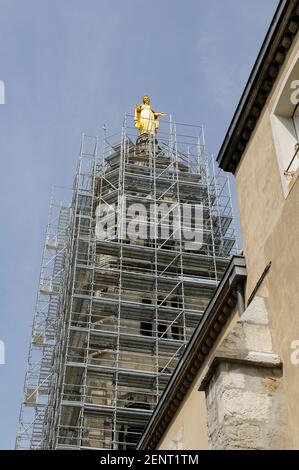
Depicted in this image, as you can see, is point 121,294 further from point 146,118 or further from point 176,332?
point 146,118

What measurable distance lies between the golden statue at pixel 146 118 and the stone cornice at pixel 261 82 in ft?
87.3

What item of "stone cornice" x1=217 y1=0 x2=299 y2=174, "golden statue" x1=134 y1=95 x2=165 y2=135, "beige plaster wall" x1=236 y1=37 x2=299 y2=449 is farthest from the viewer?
"golden statue" x1=134 y1=95 x2=165 y2=135

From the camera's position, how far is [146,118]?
1545 inches

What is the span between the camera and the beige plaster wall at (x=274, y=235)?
8430 millimetres

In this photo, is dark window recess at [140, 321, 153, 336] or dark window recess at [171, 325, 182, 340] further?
dark window recess at [140, 321, 153, 336]

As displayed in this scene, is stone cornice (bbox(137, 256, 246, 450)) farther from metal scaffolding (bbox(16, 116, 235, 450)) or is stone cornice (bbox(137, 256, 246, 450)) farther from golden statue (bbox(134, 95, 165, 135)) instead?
golden statue (bbox(134, 95, 165, 135))

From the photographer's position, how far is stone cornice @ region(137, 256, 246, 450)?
418 inches

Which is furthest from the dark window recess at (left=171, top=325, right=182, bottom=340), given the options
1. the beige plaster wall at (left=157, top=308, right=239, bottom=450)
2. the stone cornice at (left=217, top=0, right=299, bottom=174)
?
the stone cornice at (left=217, top=0, right=299, bottom=174)

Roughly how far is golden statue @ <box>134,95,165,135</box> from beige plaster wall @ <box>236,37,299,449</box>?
2738cm

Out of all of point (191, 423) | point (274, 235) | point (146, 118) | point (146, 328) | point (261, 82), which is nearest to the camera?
point (274, 235)

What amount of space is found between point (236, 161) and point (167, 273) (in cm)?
1532

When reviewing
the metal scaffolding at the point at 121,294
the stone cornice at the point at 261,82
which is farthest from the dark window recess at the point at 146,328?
the stone cornice at the point at 261,82

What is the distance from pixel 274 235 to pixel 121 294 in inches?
646

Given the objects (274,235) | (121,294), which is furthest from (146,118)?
(274,235)
